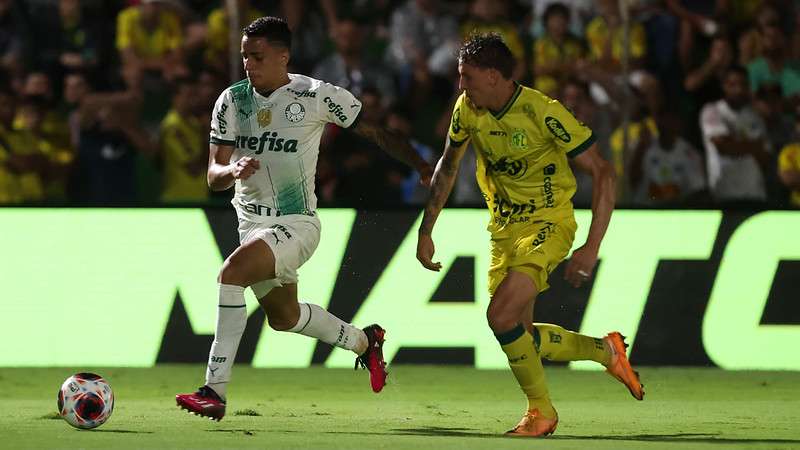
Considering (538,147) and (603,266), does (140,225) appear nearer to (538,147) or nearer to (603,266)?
(603,266)

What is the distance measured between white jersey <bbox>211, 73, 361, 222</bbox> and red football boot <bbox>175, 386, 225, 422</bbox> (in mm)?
1078

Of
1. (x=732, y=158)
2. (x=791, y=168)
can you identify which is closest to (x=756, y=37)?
(x=732, y=158)

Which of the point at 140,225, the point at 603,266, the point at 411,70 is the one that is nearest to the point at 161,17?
the point at 411,70

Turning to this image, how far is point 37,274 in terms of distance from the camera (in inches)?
481

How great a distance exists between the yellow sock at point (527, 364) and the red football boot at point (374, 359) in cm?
157

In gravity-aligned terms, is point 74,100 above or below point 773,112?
below

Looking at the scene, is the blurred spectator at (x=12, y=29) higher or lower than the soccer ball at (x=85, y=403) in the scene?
higher

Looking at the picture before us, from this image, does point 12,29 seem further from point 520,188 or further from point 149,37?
point 520,188

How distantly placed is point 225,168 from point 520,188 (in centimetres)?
162

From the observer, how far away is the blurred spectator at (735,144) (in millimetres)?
13758

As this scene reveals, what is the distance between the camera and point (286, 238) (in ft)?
29.5

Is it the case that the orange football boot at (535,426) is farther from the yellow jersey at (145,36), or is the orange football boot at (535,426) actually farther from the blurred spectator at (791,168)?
the yellow jersey at (145,36)

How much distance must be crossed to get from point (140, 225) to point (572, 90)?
13.0ft

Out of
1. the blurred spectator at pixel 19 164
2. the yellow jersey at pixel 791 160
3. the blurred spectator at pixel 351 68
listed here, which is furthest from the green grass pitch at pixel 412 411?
the blurred spectator at pixel 351 68
